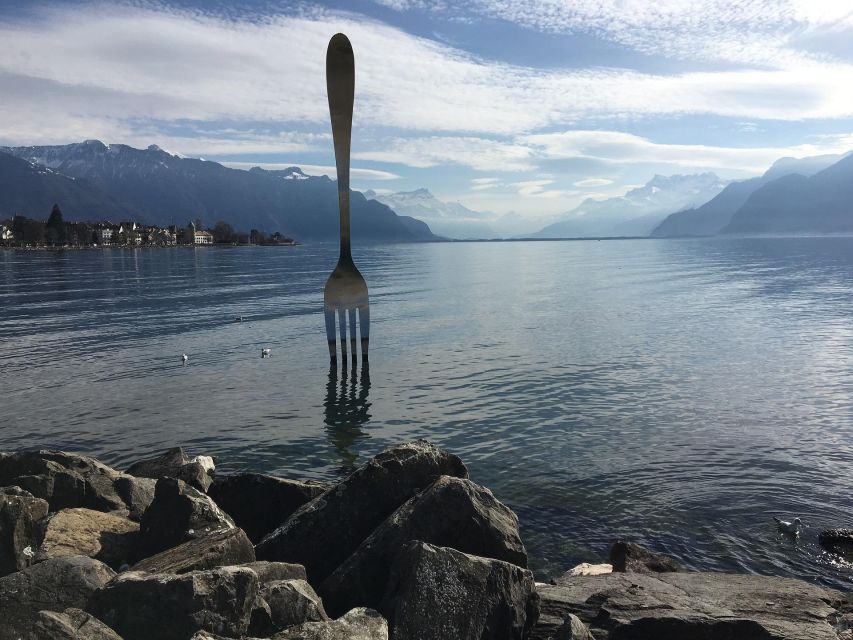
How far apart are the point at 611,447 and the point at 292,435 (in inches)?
442

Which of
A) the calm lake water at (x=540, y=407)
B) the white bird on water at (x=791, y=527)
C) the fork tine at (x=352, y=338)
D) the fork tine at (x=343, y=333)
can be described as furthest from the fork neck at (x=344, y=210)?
the white bird on water at (x=791, y=527)

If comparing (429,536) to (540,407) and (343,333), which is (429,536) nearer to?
(540,407)

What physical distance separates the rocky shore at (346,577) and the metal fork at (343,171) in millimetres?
18443

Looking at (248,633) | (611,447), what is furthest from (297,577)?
(611,447)

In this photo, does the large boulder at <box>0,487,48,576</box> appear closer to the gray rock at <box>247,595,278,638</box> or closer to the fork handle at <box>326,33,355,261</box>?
the gray rock at <box>247,595,278,638</box>

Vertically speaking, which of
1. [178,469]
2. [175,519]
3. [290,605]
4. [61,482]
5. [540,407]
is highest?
[290,605]

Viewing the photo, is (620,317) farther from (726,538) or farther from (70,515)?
(70,515)

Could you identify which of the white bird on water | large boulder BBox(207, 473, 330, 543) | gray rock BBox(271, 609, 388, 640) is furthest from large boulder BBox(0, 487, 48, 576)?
the white bird on water

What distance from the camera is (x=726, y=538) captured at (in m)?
15.6

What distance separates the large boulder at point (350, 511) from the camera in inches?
444

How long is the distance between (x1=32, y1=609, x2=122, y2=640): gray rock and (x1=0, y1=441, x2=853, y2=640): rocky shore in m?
0.02

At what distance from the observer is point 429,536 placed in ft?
34.3

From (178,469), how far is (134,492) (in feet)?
7.40

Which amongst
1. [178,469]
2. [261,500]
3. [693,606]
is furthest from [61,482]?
[693,606]
